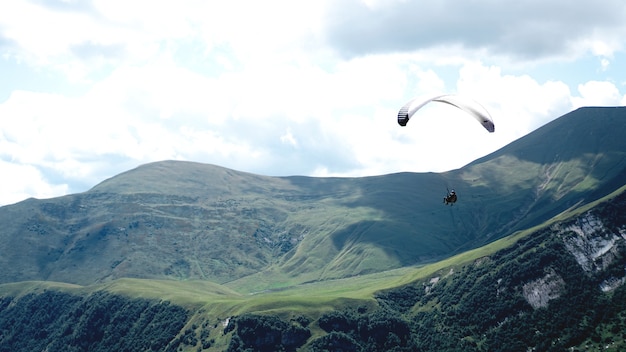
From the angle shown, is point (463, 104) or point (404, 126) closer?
point (404, 126)

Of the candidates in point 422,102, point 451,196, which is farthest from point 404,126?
point 451,196

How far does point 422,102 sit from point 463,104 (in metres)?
5.65

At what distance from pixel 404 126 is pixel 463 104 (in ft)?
37.7

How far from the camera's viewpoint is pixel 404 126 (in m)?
86.7

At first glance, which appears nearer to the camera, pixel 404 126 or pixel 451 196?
pixel 404 126

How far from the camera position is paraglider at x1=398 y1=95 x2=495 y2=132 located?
87.3m

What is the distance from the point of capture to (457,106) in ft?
304

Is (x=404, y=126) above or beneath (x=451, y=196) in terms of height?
above

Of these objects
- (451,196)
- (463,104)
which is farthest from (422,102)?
(451,196)

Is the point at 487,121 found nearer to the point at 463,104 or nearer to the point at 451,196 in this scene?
the point at 463,104

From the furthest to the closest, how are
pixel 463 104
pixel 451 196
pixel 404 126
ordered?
pixel 451 196 → pixel 463 104 → pixel 404 126

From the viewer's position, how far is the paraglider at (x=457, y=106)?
87.3 metres

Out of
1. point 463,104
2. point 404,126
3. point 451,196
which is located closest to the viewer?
point 404,126

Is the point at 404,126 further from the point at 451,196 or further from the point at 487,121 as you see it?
the point at 451,196
